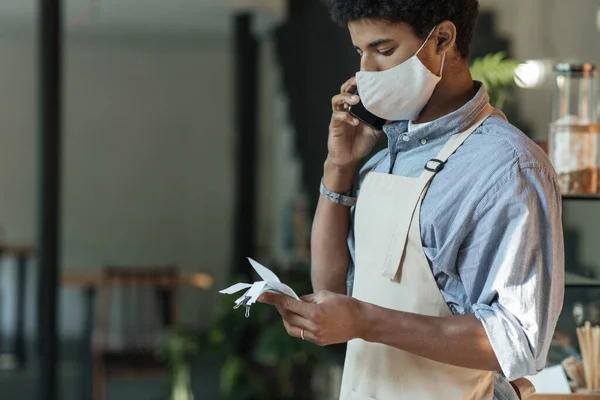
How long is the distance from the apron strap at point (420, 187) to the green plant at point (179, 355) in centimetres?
410

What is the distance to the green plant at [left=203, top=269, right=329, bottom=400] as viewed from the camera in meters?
4.91

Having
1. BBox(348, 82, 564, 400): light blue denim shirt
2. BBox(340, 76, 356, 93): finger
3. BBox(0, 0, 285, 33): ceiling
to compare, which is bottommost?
BBox(348, 82, 564, 400): light blue denim shirt

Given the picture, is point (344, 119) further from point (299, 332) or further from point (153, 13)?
point (153, 13)

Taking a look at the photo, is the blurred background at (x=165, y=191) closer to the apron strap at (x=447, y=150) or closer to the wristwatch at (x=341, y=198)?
the wristwatch at (x=341, y=198)

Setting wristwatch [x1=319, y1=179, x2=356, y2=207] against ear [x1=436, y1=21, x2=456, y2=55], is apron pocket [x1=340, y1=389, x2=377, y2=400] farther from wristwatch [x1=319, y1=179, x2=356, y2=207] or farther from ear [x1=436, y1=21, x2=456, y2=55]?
ear [x1=436, y1=21, x2=456, y2=55]

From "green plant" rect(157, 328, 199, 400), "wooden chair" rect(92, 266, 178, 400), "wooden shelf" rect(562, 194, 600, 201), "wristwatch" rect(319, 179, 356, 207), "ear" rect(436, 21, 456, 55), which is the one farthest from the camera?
"wooden chair" rect(92, 266, 178, 400)

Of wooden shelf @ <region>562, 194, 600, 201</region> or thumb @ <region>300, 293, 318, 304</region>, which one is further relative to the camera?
wooden shelf @ <region>562, 194, 600, 201</region>

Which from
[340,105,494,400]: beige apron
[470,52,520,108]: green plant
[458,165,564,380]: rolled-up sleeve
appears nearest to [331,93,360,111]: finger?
[340,105,494,400]: beige apron

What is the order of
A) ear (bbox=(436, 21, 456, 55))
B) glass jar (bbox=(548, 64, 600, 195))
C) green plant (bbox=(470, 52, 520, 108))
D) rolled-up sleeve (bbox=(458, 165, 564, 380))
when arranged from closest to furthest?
1. rolled-up sleeve (bbox=(458, 165, 564, 380))
2. ear (bbox=(436, 21, 456, 55))
3. glass jar (bbox=(548, 64, 600, 195))
4. green plant (bbox=(470, 52, 520, 108))

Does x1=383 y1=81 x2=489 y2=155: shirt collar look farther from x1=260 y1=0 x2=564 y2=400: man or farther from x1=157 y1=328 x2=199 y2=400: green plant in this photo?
x1=157 y1=328 x2=199 y2=400: green plant

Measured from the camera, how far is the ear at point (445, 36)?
131cm

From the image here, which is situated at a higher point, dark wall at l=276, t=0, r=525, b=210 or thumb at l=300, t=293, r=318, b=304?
dark wall at l=276, t=0, r=525, b=210

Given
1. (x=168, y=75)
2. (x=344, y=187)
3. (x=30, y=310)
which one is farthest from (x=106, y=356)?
(x=344, y=187)

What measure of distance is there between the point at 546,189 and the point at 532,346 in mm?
195
